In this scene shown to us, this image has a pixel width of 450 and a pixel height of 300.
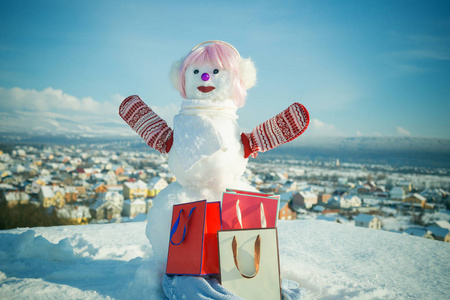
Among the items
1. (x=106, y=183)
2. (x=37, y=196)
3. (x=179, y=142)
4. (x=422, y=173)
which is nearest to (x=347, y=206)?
(x=422, y=173)

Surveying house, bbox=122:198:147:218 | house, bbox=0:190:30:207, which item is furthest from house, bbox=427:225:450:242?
house, bbox=0:190:30:207

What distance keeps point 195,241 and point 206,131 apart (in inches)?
19.0

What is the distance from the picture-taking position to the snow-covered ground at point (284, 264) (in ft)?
4.26

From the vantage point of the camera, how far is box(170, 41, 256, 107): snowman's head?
1.52 meters

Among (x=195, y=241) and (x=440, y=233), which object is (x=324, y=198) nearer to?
(x=440, y=233)

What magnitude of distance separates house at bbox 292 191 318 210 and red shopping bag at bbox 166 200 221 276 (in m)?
6.85

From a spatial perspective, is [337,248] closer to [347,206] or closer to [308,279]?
[308,279]

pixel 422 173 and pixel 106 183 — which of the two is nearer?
pixel 106 183

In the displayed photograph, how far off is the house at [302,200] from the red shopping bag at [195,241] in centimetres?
685

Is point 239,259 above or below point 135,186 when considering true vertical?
above

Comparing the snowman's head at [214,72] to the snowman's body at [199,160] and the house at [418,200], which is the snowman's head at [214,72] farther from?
the house at [418,200]

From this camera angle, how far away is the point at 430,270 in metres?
1.79

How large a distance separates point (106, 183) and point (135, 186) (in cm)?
180

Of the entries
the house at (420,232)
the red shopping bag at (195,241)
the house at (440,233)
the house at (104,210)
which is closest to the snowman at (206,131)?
the red shopping bag at (195,241)
